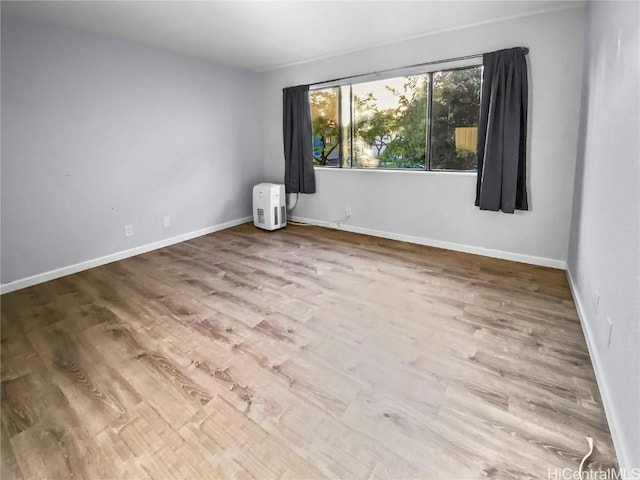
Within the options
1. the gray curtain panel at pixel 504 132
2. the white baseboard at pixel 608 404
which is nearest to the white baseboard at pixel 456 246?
the gray curtain panel at pixel 504 132

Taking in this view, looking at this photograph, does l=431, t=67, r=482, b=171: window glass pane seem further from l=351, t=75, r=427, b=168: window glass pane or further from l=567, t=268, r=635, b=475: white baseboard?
l=567, t=268, r=635, b=475: white baseboard

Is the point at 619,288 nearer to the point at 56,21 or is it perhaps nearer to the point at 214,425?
the point at 214,425

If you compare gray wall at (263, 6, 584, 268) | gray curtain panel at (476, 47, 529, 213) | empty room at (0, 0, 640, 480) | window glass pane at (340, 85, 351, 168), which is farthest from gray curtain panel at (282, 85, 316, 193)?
gray curtain panel at (476, 47, 529, 213)

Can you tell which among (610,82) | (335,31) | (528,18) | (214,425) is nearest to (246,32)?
(335,31)

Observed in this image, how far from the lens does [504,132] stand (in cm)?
326

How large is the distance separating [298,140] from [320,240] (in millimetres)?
1507

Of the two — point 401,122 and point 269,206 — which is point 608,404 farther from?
point 269,206

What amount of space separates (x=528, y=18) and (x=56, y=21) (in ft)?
13.7

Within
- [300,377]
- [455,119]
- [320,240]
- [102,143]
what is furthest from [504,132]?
[102,143]

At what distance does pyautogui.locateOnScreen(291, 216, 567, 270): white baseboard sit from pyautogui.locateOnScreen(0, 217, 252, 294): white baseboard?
5.24 ft

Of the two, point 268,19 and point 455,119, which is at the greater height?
point 268,19

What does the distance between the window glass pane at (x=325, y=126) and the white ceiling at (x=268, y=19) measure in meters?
0.80

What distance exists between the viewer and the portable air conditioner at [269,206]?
4.82m

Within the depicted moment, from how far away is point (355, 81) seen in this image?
4258mm
